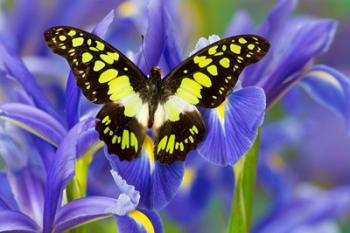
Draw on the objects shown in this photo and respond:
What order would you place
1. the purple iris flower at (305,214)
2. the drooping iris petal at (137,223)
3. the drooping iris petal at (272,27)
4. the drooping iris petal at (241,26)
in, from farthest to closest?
the purple iris flower at (305,214), the drooping iris petal at (241,26), the drooping iris petal at (272,27), the drooping iris petal at (137,223)

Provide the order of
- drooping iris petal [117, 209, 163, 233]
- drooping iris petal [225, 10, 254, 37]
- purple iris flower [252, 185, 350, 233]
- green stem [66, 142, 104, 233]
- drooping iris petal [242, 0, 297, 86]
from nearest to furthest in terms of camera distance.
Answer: drooping iris petal [117, 209, 163, 233] → green stem [66, 142, 104, 233] → drooping iris petal [242, 0, 297, 86] → drooping iris petal [225, 10, 254, 37] → purple iris flower [252, 185, 350, 233]

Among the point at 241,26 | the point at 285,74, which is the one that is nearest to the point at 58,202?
the point at 285,74

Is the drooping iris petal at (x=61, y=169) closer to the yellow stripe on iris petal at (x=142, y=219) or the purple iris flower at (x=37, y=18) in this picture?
the yellow stripe on iris petal at (x=142, y=219)

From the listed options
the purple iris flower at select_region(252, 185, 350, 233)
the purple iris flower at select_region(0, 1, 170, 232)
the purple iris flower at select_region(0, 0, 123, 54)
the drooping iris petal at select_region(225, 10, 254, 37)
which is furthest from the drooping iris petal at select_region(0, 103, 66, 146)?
the purple iris flower at select_region(0, 0, 123, 54)

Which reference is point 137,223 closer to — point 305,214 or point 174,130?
point 174,130

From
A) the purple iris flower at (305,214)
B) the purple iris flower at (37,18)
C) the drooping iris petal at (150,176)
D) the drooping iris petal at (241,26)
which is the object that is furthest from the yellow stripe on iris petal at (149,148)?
the purple iris flower at (37,18)

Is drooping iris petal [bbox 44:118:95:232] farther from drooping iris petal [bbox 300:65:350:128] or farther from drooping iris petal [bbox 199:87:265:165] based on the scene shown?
drooping iris petal [bbox 300:65:350:128]

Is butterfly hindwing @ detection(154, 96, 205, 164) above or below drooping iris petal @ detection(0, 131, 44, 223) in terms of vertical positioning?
above

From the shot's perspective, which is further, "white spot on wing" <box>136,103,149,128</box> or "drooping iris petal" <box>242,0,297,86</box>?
"drooping iris petal" <box>242,0,297,86</box>
